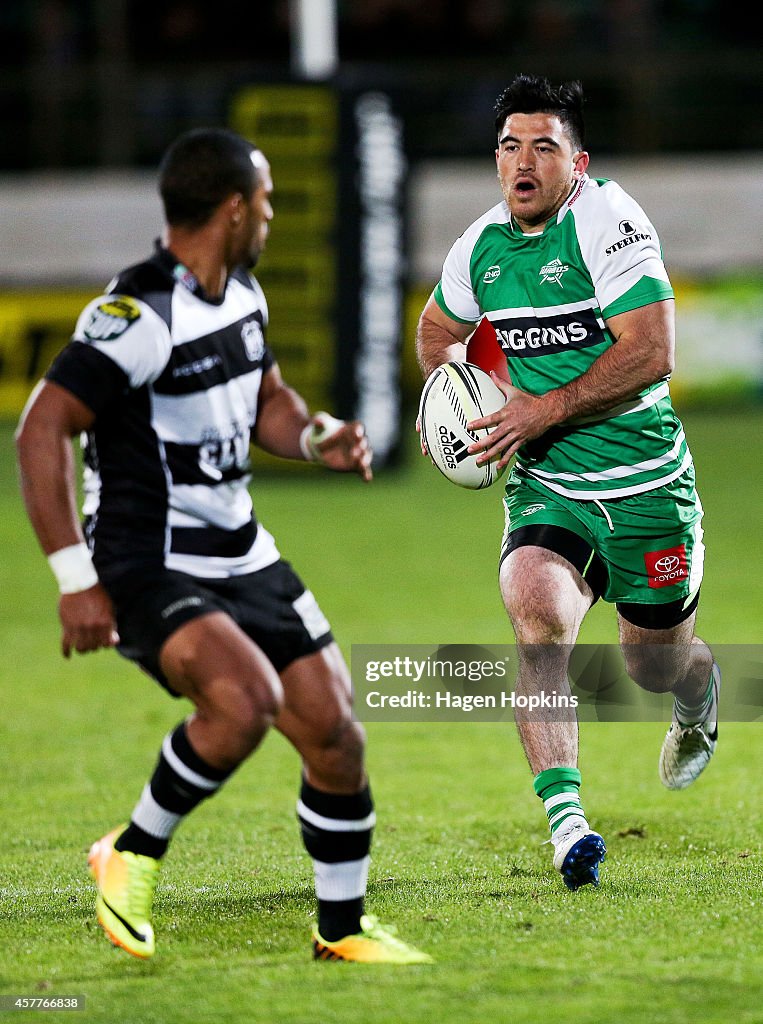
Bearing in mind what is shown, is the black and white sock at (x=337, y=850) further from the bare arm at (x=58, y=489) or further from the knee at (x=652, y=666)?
the knee at (x=652, y=666)

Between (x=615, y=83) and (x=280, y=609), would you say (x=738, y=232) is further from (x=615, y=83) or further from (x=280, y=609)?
(x=280, y=609)

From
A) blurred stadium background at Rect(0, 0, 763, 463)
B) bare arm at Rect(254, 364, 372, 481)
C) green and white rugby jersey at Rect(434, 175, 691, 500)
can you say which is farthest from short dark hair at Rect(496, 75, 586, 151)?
blurred stadium background at Rect(0, 0, 763, 463)

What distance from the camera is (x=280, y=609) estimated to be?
3957 mm

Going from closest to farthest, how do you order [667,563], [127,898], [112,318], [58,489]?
[58,489], [112,318], [127,898], [667,563]

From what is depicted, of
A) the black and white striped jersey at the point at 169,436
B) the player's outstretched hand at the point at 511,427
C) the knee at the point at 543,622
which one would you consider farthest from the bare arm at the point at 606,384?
the black and white striped jersey at the point at 169,436


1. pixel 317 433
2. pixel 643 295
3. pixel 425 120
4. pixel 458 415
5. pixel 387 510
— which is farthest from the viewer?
pixel 425 120

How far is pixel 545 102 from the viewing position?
4.83m

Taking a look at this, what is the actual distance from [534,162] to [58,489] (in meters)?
1.99

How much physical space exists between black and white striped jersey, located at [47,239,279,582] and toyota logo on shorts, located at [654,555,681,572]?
1614 mm

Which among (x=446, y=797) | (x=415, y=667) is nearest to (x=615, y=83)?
(x=415, y=667)

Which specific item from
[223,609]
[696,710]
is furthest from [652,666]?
[223,609]

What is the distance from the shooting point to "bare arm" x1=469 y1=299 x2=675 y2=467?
15.5 feet

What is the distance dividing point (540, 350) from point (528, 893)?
168cm

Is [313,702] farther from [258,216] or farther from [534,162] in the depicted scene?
[534,162]
